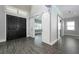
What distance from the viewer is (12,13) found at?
4.79 meters

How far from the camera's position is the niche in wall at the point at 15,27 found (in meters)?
4.66

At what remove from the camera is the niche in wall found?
15.3ft

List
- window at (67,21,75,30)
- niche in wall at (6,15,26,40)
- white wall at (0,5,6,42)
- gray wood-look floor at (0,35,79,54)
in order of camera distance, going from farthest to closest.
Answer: window at (67,21,75,30) → niche in wall at (6,15,26,40) → white wall at (0,5,6,42) → gray wood-look floor at (0,35,79,54)

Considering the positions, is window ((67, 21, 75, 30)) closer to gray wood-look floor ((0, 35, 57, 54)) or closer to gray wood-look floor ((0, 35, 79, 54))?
gray wood-look floor ((0, 35, 79, 54))

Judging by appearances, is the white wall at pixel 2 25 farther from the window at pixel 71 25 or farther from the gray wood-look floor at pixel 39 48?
the window at pixel 71 25

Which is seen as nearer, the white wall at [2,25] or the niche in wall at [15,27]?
the white wall at [2,25]

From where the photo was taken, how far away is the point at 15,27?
516cm

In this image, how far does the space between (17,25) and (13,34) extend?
845mm

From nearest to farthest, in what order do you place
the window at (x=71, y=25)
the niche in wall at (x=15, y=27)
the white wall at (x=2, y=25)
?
1. the white wall at (x=2, y=25)
2. the niche in wall at (x=15, y=27)
3. the window at (x=71, y=25)

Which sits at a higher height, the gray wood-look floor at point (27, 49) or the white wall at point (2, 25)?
the white wall at point (2, 25)

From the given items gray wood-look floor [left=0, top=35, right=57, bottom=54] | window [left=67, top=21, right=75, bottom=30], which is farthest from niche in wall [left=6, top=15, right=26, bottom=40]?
window [left=67, top=21, right=75, bottom=30]

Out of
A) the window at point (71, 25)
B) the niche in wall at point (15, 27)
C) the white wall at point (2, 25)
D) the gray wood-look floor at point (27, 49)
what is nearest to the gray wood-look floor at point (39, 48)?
the gray wood-look floor at point (27, 49)

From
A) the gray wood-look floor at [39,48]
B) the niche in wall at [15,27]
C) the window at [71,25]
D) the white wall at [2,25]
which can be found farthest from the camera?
the window at [71,25]
